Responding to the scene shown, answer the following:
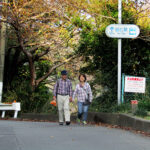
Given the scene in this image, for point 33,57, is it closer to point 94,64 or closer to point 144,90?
point 94,64

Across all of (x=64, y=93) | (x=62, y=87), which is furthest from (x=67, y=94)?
(x=62, y=87)

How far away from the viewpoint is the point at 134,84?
13094mm

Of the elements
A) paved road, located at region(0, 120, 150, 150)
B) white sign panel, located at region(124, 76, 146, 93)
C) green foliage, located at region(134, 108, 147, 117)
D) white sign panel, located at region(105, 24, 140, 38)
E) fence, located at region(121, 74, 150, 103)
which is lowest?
paved road, located at region(0, 120, 150, 150)

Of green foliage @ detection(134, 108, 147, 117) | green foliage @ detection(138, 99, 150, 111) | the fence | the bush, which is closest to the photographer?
green foliage @ detection(134, 108, 147, 117)

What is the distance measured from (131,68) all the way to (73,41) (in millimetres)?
4687

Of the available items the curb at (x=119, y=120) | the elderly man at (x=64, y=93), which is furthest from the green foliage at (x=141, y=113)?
the elderly man at (x=64, y=93)

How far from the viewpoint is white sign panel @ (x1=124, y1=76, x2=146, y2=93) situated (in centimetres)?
1301

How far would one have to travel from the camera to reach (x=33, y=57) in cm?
2059

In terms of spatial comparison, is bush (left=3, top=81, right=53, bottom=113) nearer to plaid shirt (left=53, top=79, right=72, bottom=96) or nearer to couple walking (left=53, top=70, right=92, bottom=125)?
couple walking (left=53, top=70, right=92, bottom=125)

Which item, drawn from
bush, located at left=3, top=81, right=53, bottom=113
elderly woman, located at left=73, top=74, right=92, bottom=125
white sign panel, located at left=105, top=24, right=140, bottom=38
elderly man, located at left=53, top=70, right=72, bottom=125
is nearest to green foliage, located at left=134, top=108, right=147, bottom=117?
elderly woman, located at left=73, top=74, right=92, bottom=125

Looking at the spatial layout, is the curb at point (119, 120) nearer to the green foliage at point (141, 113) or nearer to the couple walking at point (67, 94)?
the green foliage at point (141, 113)

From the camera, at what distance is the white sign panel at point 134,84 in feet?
42.7

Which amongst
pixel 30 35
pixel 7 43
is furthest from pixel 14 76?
pixel 30 35

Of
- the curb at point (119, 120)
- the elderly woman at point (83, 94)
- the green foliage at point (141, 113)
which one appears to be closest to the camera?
the curb at point (119, 120)
